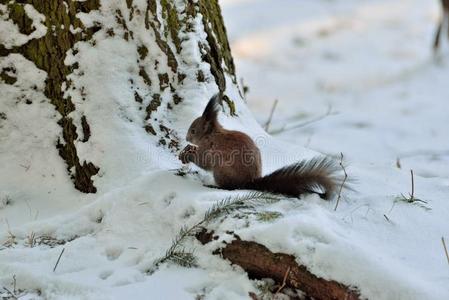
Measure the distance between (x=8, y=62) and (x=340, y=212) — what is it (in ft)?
4.97

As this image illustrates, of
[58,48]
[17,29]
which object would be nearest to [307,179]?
[58,48]

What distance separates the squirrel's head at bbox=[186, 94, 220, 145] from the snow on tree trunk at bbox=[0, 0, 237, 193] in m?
0.13

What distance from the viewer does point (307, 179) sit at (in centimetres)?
229

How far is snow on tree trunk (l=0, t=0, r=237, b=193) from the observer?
258 cm

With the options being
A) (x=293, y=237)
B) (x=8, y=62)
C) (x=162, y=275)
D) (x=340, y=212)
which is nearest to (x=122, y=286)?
(x=162, y=275)

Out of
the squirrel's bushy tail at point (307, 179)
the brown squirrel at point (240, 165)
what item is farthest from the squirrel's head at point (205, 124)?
the squirrel's bushy tail at point (307, 179)

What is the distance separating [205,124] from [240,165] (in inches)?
9.2

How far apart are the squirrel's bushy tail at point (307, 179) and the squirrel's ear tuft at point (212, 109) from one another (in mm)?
389

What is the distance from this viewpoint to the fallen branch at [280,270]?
6.24 ft

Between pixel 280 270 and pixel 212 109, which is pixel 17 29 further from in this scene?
pixel 280 270

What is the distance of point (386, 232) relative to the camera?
2135mm

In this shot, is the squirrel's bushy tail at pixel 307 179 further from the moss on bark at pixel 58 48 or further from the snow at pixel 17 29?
the snow at pixel 17 29

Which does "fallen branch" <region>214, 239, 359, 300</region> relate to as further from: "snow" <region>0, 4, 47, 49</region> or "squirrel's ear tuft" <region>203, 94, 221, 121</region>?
"snow" <region>0, 4, 47, 49</region>

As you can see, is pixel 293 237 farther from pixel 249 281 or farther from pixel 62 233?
pixel 62 233
